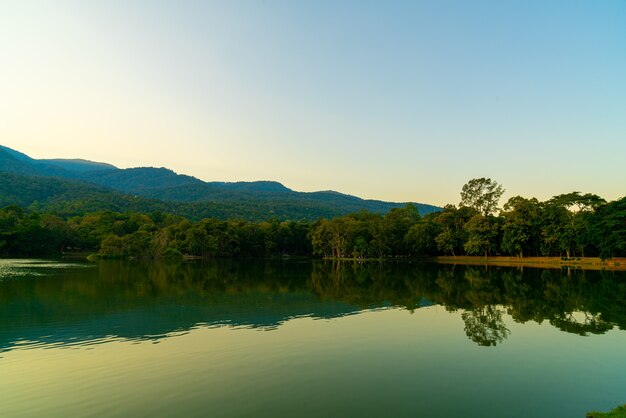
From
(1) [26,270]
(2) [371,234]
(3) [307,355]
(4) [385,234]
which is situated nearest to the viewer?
(3) [307,355]

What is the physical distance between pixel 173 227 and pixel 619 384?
115462 mm

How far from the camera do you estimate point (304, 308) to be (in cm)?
3020

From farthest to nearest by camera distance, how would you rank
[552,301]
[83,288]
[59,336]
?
[83,288] < [552,301] < [59,336]

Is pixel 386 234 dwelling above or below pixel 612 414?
above

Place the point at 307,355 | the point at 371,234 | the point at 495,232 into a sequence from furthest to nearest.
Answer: the point at 371,234 < the point at 495,232 < the point at 307,355

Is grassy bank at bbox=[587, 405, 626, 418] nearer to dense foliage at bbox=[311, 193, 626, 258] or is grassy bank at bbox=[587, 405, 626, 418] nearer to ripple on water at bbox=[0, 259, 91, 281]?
ripple on water at bbox=[0, 259, 91, 281]

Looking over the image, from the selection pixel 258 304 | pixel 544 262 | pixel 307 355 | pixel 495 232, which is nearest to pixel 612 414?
pixel 307 355

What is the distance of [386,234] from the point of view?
103188 millimetres

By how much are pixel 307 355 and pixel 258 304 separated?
14.5 meters

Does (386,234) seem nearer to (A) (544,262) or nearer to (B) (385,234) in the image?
(B) (385,234)

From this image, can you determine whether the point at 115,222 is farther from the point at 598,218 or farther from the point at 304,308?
the point at 598,218

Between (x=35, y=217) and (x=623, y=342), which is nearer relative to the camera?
(x=623, y=342)

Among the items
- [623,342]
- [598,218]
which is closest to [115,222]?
[598,218]

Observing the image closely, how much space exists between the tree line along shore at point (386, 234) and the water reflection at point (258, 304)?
83.8 ft
